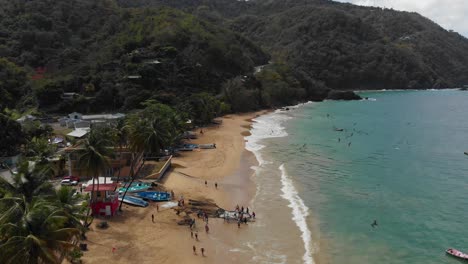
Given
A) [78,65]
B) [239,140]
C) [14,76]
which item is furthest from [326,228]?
[78,65]

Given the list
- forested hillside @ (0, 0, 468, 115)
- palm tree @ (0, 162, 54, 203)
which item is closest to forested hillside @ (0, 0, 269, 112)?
forested hillside @ (0, 0, 468, 115)

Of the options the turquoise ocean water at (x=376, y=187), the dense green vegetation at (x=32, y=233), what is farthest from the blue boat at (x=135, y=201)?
the dense green vegetation at (x=32, y=233)

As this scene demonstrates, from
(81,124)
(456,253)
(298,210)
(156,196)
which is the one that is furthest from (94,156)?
(81,124)

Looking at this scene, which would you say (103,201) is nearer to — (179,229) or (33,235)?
(179,229)

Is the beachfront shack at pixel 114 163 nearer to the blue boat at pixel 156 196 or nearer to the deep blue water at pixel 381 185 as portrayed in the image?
the blue boat at pixel 156 196

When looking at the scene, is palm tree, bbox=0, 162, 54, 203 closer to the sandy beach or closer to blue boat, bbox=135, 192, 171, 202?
the sandy beach

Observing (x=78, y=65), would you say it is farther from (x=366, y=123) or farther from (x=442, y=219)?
(x=442, y=219)
